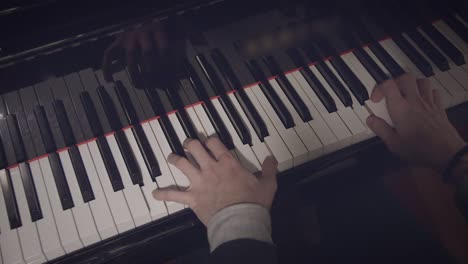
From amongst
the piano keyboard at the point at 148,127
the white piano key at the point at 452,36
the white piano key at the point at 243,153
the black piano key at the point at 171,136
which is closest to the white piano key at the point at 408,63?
the piano keyboard at the point at 148,127

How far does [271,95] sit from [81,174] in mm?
769

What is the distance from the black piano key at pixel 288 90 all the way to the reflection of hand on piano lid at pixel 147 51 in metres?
0.38

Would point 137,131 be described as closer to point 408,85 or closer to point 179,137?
point 179,137

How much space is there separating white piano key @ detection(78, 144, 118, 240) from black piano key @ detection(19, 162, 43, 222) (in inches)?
6.9

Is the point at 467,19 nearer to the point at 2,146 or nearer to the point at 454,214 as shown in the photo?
the point at 454,214

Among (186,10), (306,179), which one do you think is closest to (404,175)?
(306,179)

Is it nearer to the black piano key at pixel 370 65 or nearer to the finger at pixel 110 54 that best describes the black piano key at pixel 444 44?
the black piano key at pixel 370 65

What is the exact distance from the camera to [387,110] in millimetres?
1466

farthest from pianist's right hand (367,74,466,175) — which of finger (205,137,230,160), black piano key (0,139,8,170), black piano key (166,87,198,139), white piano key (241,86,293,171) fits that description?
black piano key (0,139,8,170)

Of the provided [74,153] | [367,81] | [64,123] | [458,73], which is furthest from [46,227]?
[458,73]

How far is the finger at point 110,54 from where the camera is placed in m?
1.25

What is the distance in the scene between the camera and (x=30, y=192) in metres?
1.28

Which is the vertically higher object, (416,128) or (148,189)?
(148,189)

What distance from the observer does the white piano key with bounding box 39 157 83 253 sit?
1.23 m
